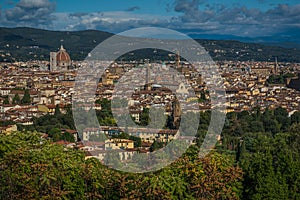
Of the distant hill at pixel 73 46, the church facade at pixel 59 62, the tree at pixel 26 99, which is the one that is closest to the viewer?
the tree at pixel 26 99

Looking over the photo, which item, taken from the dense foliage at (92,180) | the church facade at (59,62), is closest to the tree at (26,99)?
the dense foliage at (92,180)

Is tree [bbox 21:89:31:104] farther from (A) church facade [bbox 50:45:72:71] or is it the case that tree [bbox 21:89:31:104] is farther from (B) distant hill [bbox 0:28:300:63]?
(B) distant hill [bbox 0:28:300:63]

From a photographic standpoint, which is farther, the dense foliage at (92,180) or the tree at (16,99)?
the tree at (16,99)

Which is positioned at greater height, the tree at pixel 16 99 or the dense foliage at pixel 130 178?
the dense foliage at pixel 130 178

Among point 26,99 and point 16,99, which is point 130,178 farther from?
point 16,99

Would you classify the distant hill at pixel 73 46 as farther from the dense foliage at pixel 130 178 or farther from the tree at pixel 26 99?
the dense foliage at pixel 130 178

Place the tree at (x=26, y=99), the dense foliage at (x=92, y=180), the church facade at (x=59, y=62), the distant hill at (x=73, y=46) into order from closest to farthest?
the dense foliage at (x=92, y=180), the tree at (x=26, y=99), the church facade at (x=59, y=62), the distant hill at (x=73, y=46)

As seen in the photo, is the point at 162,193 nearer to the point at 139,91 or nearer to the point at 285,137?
the point at 285,137

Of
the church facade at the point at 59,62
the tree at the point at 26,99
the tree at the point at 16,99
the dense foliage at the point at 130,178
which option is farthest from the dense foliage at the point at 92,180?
the church facade at the point at 59,62

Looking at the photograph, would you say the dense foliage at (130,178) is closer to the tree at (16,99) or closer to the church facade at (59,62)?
the tree at (16,99)
